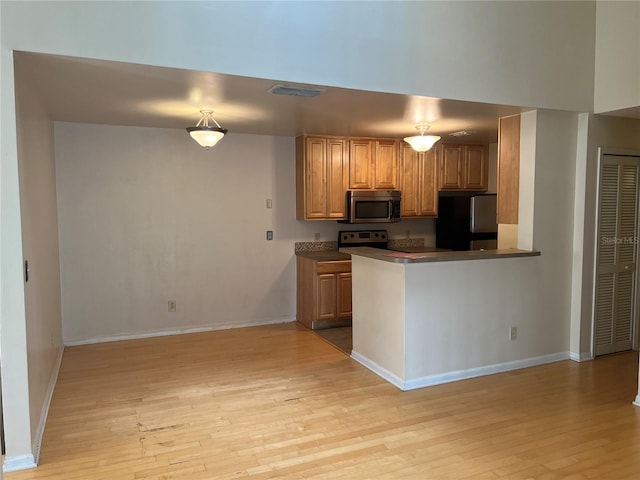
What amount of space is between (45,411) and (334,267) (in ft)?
10.3

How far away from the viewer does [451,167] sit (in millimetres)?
6270

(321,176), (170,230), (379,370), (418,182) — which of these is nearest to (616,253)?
(418,182)

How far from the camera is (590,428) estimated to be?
312 centimetres

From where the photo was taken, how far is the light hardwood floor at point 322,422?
2.67 meters

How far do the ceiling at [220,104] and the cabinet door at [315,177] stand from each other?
0.22 metres

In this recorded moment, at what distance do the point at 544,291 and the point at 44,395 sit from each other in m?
4.08

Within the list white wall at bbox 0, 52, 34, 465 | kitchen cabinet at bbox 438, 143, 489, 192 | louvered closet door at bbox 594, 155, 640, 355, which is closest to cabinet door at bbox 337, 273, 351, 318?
kitchen cabinet at bbox 438, 143, 489, 192

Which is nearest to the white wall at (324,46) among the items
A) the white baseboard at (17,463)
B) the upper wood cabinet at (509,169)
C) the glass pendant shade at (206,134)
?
the white baseboard at (17,463)

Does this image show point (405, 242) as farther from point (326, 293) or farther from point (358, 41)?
point (358, 41)

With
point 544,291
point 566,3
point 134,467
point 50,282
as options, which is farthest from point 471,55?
point 50,282

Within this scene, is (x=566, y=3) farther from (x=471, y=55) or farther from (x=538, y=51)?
(x=471, y=55)

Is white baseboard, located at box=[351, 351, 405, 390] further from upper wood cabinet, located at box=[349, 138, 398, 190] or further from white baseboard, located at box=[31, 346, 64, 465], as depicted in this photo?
white baseboard, located at box=[31, 346, 64, 465]

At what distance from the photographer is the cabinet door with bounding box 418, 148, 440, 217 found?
243 inches

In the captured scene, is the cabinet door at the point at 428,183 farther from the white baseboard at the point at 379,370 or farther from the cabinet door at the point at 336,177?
the white baseboard at the point at 379,370
